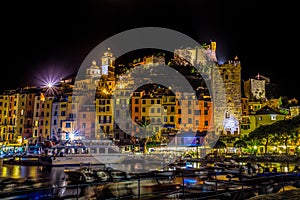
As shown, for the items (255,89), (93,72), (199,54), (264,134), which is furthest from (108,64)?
(264,134)

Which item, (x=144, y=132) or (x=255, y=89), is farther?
(x=255, y=89)

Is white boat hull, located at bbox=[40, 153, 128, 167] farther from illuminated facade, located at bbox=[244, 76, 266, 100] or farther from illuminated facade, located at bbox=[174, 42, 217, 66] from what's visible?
illuminated facade, located at bbox=[174, 42, 217, 66]

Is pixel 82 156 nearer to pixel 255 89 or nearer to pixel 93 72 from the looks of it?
pixel 93 72

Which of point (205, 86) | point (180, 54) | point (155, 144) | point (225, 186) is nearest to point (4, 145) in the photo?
point (155, 144)

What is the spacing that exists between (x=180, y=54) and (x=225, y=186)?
89.4m

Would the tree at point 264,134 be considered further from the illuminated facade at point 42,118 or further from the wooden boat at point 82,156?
the illuminated facade at point 42,118

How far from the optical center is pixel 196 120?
70750 millimetres

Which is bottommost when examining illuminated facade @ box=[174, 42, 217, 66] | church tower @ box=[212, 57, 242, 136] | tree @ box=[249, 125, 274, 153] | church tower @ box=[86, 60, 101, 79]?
tree @ box=[249, 125, 274, 153]

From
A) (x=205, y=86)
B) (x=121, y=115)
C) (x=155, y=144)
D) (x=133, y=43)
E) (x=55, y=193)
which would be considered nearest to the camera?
(x=55, y=193)

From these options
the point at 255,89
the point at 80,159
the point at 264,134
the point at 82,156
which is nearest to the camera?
the point at 80,159

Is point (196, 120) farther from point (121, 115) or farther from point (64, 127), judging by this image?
point (64, 127)

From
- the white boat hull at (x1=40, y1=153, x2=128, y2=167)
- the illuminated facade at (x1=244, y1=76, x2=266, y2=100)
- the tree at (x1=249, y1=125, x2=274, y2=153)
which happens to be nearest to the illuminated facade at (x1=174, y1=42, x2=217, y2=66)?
Result: the illuminated facade at (x1=244, y1=76, x2=266, y2=100)

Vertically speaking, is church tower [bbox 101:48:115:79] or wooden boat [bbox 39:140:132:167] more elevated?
church tower [bbox 101:48:115:79]

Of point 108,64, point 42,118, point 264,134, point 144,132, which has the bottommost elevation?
point 264,134
